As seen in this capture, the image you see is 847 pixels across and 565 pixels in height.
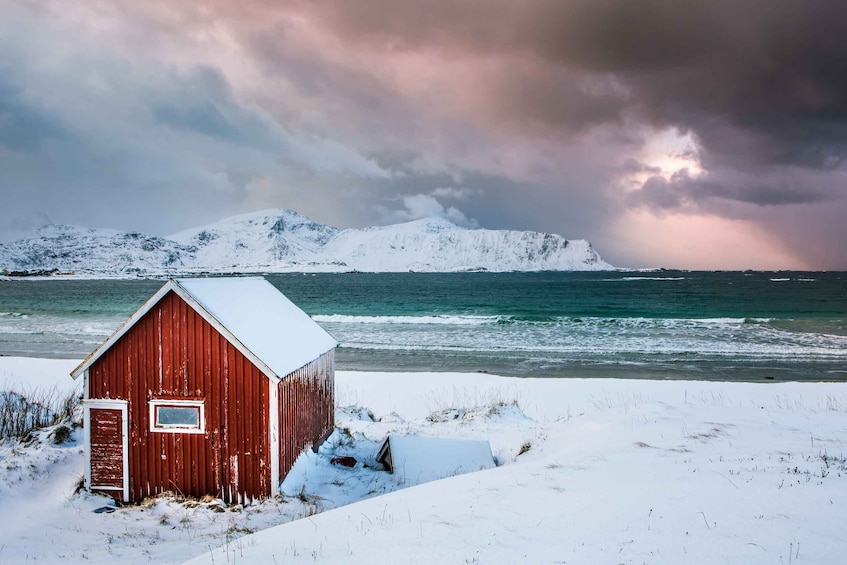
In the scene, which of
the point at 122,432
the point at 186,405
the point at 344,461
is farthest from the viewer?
the point at 344,461

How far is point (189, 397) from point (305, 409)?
8.78 ft

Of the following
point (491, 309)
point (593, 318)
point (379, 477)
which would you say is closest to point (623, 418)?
point (379, 477)

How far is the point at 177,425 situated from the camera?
34.2ft

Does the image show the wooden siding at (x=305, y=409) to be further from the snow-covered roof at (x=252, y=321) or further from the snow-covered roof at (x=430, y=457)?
the snow-covered roof at (x=430, y=457)

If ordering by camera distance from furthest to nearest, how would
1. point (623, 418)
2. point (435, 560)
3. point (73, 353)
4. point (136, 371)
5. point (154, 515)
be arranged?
point (73, 353), point (623, 418), point (136, 371), point (154, 515), point (435, 560)

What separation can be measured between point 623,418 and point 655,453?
10.6ft

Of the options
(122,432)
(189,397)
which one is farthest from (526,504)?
(122,432)

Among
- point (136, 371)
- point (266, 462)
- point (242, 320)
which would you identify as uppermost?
point (242, 320)

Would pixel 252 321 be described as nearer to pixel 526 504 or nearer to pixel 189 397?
pixel 189 397

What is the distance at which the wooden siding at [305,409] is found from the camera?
10672mm

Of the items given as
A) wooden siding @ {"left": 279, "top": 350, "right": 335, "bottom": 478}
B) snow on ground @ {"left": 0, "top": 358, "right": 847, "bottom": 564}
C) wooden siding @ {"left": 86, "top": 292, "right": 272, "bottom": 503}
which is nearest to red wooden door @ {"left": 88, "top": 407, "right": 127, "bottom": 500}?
wooden siding @ {"left": 86, "top": 292, "right": 272, "bottom": 503}

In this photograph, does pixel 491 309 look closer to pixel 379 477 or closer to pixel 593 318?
pixel 593 318

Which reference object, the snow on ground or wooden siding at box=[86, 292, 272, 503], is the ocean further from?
wooden siding at box=[86, 292, 272, 503]

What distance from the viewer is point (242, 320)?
1102 centimetres
